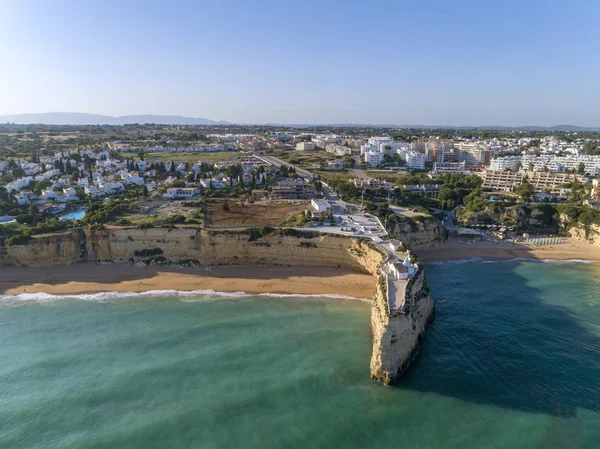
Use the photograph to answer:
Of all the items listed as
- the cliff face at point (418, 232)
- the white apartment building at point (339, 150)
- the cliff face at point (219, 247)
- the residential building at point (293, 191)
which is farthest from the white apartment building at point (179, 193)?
the white apartment building at point (339, 150)

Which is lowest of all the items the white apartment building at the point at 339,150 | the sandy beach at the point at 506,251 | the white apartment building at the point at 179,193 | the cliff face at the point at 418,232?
the sandy beach at the point at 506,251

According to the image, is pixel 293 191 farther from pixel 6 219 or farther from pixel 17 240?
pixel 6 219

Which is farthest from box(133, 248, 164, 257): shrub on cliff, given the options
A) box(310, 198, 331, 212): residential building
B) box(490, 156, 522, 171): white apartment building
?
box(490, 156, 522, 171): white apartment building

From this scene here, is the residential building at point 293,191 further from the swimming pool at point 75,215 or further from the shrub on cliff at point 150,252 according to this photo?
the swimming pool at point 75,215

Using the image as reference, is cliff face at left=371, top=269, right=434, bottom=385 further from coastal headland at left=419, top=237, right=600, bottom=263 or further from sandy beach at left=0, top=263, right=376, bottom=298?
coastal headland at left=419, top=237, right=600, bottom=263

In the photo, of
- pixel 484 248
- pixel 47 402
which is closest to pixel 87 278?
pixel 47 402
